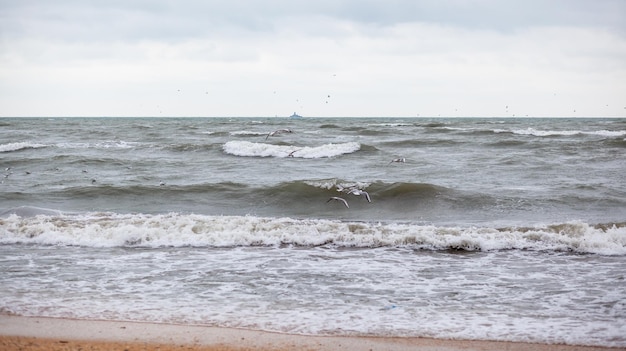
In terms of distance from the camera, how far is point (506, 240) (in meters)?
8.97

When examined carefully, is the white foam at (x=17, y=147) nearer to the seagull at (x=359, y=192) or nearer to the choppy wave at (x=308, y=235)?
the choppy wave at (x=308, y=235)

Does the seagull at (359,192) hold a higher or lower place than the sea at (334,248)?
higher

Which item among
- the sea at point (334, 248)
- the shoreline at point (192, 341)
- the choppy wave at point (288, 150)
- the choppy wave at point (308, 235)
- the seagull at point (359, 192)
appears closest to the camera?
the shoreline at point (192, 341)

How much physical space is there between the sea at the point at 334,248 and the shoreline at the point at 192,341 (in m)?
0.18

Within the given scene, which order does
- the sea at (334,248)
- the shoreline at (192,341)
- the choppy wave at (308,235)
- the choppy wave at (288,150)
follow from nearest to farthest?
the shoreline at (192,341) < the sea at (334,248) < the choppy wave at (308,235) < the choppy wave at (288,150)

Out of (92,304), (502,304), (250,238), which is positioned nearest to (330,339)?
(502,304)

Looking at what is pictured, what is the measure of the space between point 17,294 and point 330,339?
3.22 metres

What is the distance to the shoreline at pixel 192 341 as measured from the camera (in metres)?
4.55

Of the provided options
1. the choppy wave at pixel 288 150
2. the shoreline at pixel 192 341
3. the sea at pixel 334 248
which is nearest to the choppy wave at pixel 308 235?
the sea at pixel 334 248

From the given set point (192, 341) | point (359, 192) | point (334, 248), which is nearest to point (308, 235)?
point (334, 248)

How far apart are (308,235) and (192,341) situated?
4.77 metres

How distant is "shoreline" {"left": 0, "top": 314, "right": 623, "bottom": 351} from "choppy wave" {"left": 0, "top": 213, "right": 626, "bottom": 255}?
4.01 metres

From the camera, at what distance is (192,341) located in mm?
4715

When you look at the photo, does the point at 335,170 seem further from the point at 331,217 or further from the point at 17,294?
the point at 17,294
